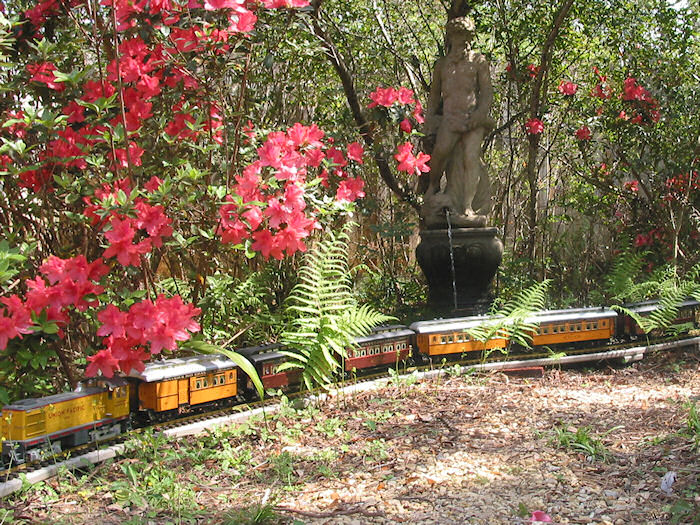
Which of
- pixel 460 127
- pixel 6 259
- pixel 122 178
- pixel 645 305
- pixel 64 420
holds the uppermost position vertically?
pixel 460 127

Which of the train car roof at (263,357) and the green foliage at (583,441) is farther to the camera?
the train car roof at (263,357)

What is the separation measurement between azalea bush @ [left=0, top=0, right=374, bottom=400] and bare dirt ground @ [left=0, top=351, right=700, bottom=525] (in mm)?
550

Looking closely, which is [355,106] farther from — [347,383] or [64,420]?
[64,420]

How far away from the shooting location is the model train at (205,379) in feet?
9.67

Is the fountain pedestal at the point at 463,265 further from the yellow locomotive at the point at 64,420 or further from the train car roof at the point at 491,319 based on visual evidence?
the yellow locomotive at the point at 64,420

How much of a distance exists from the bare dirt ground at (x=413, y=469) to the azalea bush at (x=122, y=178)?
0.55m

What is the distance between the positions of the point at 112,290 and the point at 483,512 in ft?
7.00

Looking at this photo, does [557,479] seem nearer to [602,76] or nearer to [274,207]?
[274,207]

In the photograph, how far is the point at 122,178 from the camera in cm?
329

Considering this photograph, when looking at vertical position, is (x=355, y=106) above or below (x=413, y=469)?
above

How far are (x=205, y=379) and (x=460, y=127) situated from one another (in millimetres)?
3428

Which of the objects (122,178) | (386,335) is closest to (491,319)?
(386,335)

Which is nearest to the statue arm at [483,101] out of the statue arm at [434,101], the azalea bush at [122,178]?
the statue arm at [434,101]

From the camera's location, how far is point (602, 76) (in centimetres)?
732
